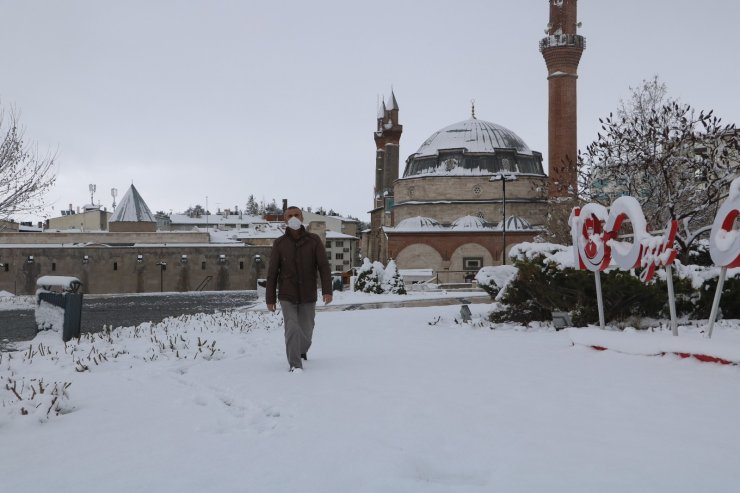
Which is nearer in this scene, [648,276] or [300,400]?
[300,400]

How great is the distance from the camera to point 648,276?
23.2ft

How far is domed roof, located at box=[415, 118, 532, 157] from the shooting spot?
46.9 m

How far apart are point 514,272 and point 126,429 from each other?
7378 millimetres

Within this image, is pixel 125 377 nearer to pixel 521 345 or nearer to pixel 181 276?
pixel 521 345

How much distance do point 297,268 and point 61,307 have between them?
487cm

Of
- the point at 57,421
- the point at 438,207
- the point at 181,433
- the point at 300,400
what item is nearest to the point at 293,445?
the point at 181,433

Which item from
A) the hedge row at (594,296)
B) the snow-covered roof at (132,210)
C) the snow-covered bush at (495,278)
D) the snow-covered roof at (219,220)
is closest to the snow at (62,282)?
the snow-covered bush at (495,278)

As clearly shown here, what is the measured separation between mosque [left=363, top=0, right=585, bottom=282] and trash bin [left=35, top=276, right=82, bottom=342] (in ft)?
103

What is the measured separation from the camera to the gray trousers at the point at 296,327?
634 cm

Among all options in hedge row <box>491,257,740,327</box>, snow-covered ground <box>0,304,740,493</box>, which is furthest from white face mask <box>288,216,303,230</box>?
hedge row <box>491,257,740,327</box>

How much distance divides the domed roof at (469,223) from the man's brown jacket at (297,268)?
36.5 m

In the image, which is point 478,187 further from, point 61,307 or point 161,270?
point 61,307

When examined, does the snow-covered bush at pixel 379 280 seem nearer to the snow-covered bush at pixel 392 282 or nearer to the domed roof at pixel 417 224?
the snow-covered bush at pixel 392 282

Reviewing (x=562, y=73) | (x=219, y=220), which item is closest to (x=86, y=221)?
(x=219, y=220)
